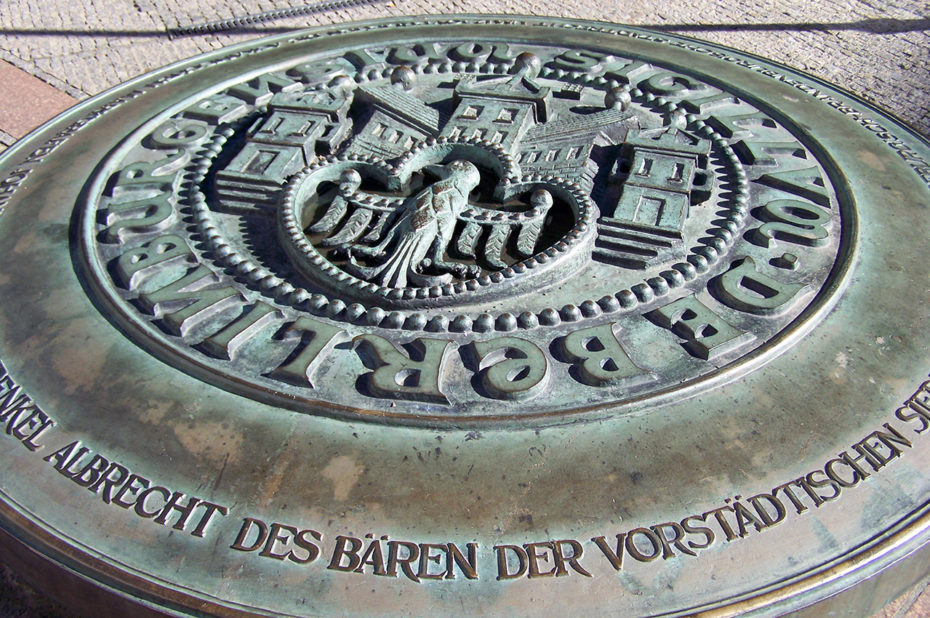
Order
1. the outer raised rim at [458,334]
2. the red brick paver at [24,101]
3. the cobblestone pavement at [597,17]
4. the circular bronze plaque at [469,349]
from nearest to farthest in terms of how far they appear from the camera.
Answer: the circular bronze plaque at [469,349] < the outer raised rim at [458,334] < the red brick paver at [24,101] < the cobblestone pavement at [597,17]

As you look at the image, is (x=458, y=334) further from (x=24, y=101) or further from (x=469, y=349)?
(x=24, y=101)

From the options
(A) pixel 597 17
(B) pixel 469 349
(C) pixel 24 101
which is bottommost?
(C) pixel 24 101

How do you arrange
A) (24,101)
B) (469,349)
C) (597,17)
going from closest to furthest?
(469,349) → (24,101) → (597,17)

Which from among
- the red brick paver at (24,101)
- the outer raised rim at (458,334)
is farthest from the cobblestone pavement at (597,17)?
the outer raised rim at (458,334)

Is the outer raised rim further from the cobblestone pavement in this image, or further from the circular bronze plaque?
the cobblestone pavement

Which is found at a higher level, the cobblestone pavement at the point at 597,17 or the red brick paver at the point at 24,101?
the cobblestone pavement at the point at 597,17

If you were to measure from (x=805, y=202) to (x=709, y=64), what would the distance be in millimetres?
1865

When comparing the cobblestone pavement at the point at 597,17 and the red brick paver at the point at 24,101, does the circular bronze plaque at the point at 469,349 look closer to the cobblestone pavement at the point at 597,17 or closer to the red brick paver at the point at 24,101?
the red brick paver at the point at 24,101

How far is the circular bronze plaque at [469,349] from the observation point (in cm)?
237

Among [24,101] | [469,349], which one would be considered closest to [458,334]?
[469,349]

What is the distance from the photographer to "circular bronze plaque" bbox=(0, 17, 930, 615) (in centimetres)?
237

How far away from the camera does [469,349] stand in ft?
10.0

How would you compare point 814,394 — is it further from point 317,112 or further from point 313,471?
point 317,112

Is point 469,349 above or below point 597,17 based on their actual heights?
below
